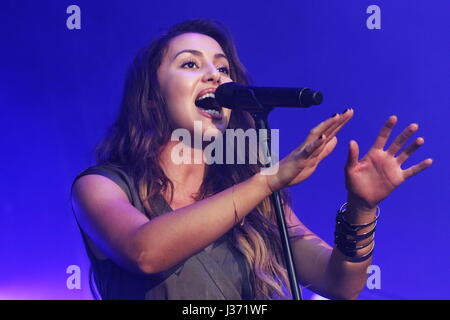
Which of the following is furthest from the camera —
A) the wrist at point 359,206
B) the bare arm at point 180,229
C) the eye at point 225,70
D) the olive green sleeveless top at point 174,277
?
the eye at point 225,70

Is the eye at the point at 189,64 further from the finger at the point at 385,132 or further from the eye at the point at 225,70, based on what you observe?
the finger at the point at 385,132

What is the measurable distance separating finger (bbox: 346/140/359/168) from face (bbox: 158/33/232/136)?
38 cm

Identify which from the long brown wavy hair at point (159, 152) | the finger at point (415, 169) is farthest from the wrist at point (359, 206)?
the long brown wavy hair at point (159, 152)

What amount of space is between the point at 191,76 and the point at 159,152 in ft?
0.71

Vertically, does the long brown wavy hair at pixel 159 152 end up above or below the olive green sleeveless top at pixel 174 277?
above

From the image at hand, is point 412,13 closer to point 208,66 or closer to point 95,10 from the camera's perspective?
point 208,66

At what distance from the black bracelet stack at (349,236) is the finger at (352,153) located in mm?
125

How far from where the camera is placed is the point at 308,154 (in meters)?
1.15

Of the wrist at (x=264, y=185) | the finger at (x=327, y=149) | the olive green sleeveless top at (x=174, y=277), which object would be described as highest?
the finger at (x=327, y=149)

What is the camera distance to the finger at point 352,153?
1252mm

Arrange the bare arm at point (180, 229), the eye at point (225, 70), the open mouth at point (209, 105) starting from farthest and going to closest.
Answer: the eye at point (225, 70), the open mouth at point (209, 105), the bare arm at point (180, 229)

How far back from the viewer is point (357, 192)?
1.34m

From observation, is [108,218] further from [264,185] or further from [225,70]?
[225,70]
